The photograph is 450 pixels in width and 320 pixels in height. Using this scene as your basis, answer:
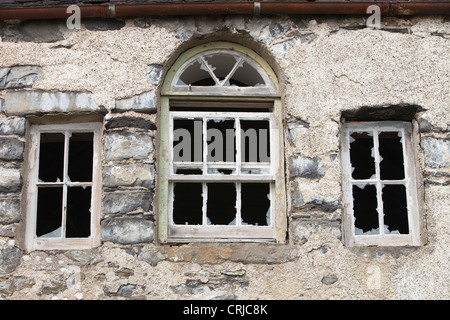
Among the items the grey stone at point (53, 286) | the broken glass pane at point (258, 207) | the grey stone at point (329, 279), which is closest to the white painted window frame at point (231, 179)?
the broken glass pane at point (258, 207)

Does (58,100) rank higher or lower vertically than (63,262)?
higher

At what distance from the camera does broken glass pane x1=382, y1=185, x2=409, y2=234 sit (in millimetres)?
5148

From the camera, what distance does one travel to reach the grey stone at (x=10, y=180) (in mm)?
4891

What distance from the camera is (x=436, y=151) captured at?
4949 mm

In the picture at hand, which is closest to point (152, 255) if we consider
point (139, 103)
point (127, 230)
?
point (127, 230)

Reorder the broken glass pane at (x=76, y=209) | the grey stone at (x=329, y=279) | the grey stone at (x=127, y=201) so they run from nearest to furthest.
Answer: the grey stone at (x=329, y=279), the grey stone at (x=127, y=201), the broken glass pane at (x=76, y=209)

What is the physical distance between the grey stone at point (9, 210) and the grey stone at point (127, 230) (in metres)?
0.70

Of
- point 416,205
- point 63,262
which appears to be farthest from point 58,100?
point 416,205

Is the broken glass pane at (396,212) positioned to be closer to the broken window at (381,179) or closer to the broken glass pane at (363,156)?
the broken window at (381,179)

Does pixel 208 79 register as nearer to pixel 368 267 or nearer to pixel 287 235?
pixel 287 235

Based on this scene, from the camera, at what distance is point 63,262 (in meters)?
4.74

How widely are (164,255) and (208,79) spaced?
1.90m

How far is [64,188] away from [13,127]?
2.15 feet
